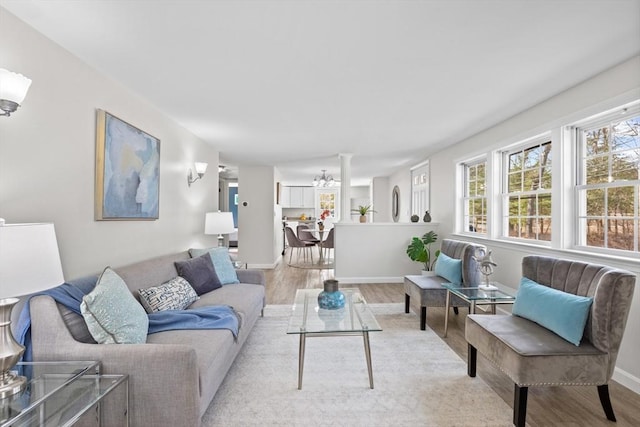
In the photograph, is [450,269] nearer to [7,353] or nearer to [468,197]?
[468,197]

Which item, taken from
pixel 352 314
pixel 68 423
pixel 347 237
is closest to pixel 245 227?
pixel 347 237

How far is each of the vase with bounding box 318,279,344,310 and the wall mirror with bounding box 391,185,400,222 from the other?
627cm

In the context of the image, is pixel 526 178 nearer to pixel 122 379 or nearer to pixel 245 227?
pixel 122 379

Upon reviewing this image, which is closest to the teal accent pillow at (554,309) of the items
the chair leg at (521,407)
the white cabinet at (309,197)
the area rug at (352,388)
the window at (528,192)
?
the chair leg at (521,407)

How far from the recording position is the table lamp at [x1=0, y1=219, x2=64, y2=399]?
122cm

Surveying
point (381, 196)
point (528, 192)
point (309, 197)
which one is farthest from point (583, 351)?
point (309, 197)

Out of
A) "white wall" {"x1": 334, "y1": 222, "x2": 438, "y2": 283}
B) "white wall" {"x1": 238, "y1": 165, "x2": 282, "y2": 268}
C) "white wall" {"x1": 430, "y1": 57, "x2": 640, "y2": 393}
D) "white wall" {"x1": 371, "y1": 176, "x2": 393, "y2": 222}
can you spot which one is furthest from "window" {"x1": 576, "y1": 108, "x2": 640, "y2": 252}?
"white wall" {"x1": 371, "y1": 176, "x2": 393, "y2": 222}

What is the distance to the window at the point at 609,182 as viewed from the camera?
2.48 m

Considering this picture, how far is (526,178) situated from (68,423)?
4.29m

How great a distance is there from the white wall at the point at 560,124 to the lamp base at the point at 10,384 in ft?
11.9

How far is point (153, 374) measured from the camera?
165 centimetres

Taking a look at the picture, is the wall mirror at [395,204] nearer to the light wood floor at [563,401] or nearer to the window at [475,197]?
the window at [475,197]

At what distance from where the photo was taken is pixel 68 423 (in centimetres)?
130

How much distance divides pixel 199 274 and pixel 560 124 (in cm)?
368
